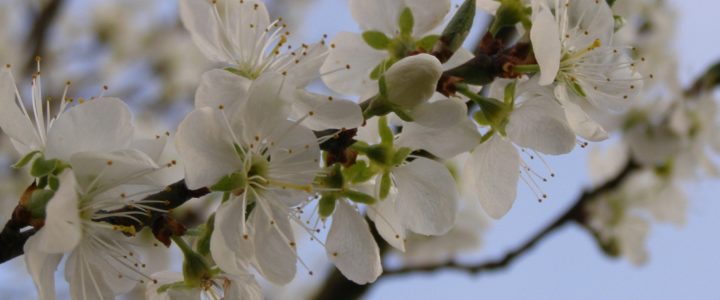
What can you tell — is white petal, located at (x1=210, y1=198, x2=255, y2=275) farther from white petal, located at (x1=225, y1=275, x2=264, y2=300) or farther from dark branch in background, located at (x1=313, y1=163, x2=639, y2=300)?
dark branch in background, located at (x1=313, y1=163, x2=639, y2=300)

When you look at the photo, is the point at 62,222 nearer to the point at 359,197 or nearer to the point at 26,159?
the point at 26,159

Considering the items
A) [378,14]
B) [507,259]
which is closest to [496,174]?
[378,14]

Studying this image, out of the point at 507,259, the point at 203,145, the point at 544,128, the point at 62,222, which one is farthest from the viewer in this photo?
the point at 507,259

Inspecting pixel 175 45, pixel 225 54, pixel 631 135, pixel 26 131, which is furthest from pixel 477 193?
pixel 175 45

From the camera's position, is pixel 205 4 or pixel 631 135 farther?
pixel 631 135

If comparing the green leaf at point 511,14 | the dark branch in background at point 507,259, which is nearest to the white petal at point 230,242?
the green leaf at point 511,14

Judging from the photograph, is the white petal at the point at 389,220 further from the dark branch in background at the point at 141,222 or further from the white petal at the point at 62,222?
the white petal at the point at 62,222

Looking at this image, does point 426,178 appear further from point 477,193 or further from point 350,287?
point 350,287
